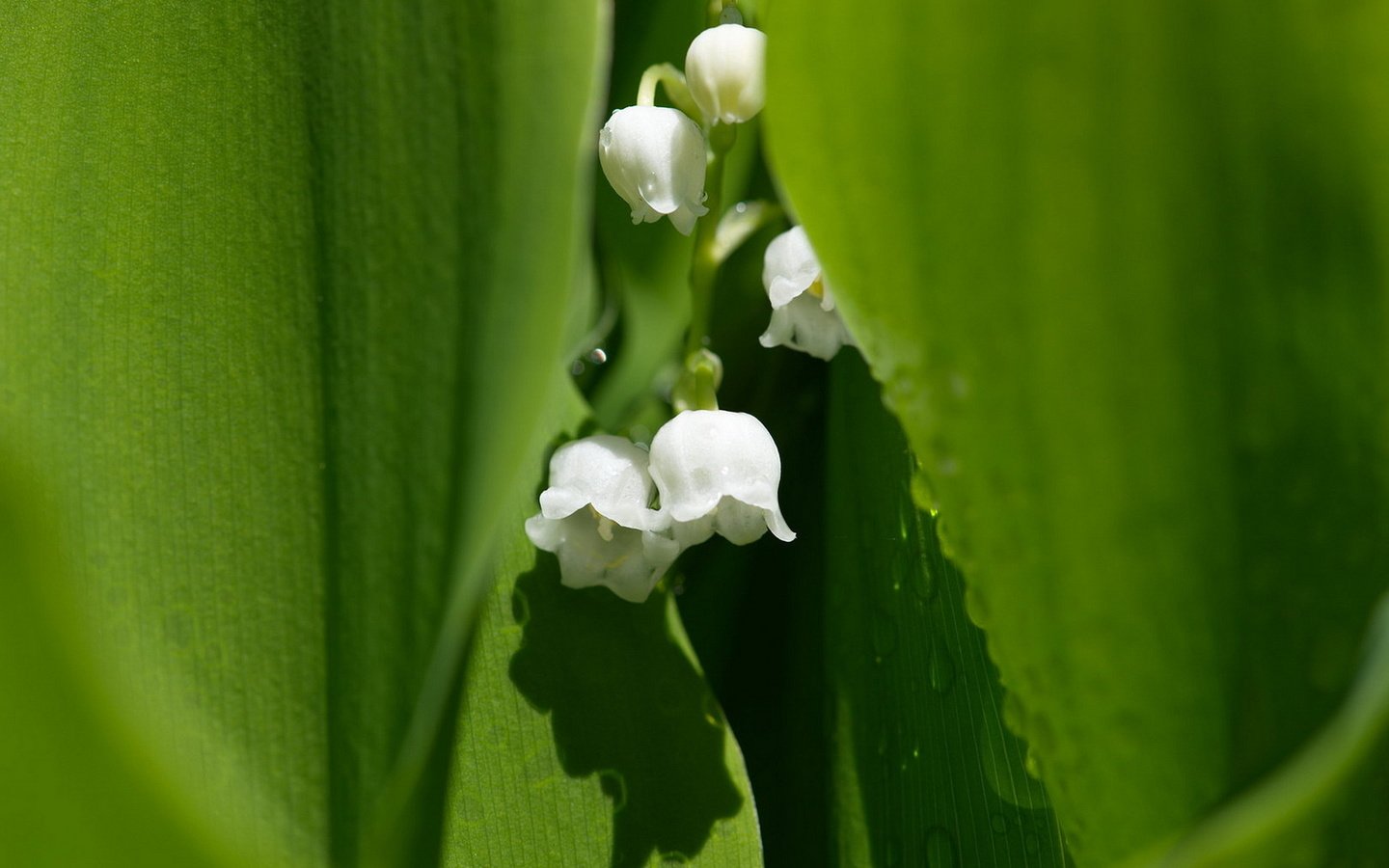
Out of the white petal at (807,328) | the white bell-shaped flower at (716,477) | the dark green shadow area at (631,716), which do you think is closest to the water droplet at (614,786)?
the dark green shadow area at (631,716)

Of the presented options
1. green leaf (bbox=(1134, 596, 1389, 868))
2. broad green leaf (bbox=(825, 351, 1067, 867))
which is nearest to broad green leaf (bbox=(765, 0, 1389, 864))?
green leaf (bbox=(1134, 596, 1389, 868))

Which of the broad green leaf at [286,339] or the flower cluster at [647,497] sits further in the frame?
the flower cluster at [647,497]

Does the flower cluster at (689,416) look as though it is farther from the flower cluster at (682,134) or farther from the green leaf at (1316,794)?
the green leaf at (1316,794)

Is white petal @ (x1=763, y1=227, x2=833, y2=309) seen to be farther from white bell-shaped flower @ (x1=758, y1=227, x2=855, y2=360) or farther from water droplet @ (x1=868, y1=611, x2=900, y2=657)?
water droplet @ (x1=868, y1=611, x2=900, y2=657)

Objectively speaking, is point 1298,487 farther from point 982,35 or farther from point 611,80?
point 611,80

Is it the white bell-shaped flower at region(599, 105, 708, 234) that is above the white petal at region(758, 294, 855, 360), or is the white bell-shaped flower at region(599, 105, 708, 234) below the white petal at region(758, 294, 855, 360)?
above

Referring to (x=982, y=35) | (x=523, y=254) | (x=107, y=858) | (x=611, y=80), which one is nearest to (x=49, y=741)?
(x=107, y=858)
